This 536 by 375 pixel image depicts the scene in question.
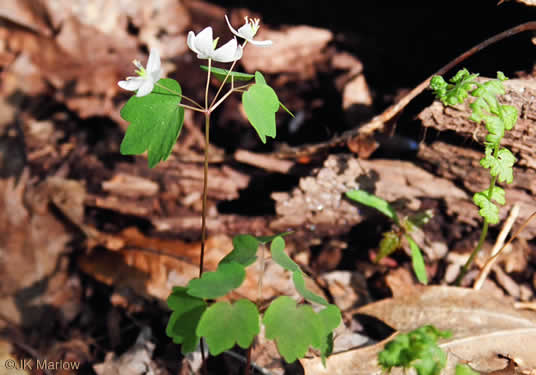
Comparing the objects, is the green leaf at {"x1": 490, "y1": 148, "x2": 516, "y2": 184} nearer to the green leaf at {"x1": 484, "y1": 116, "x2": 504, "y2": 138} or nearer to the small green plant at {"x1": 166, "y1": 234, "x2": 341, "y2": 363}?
the green leaf at {"x1": 484, "y1": 116, "x2": 504, "y2": 138}

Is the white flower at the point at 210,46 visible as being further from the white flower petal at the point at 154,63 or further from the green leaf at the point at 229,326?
the green leaf at the point at 229,326

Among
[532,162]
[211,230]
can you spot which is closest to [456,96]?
[532,162]

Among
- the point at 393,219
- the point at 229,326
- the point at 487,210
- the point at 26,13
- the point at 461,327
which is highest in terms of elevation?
the point at 26,13

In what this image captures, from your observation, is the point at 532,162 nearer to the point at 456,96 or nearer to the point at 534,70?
the point at 534,70

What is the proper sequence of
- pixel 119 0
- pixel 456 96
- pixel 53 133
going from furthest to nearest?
1. pixel 119 0
2. pixel 53 133
3. pixel 456 96

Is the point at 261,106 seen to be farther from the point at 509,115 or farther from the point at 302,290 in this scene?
the point at 509,115

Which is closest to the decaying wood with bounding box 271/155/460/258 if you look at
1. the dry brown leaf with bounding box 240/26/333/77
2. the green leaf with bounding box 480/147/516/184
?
the green leaf with bounding box 480/147/516/184

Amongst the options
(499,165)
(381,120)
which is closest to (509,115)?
(499,165)
